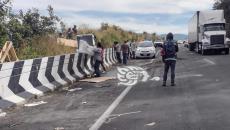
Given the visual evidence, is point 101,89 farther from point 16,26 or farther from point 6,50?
point 16,26

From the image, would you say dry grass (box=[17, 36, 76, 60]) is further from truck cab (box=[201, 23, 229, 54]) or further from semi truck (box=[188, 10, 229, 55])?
semi truck (box=[188, 10, 229, 55])

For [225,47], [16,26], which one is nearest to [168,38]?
[16,26]

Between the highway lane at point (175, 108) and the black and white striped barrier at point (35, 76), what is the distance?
9.49 feet

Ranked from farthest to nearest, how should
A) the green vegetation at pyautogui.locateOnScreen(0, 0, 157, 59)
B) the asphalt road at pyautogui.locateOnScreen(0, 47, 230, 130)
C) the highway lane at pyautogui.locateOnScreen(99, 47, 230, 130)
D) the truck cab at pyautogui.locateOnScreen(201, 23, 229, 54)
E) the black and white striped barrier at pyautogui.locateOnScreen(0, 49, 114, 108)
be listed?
the truck cab at pyautogui.locateOnScreen(201, 23, 229, 54)
the green vegetation at pyautogui.locateOnScreen(0, 0, 157, 59)
the black and white striped barrier at pyautogui.locateOnScreen(0, 49, 114, 108)
the asphalt road at pyautogui.locateOnScreen(0, 47, 230, 130)
the highway lane at pyautogui.locateOnScreen(99, 47, 230, 130)

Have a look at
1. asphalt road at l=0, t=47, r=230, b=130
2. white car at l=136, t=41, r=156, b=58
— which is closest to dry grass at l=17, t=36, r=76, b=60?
asphalt road at l=0, t=47, r=230, b=130

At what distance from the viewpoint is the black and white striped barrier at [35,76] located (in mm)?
14188

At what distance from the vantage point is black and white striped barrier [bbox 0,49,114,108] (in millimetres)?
14188

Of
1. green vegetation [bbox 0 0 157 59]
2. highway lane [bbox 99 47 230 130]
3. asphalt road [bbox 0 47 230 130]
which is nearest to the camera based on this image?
highway lane [bbox 99 47 230 130]

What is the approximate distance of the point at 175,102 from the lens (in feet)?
43.2

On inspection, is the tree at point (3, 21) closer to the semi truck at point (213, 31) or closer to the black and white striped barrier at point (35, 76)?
the black and white striped barrier at point (35, 76)

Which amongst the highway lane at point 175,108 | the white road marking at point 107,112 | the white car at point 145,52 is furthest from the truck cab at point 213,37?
the white road marking at point 107,112

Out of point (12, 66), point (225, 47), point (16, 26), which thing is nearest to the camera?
point (12, 66)

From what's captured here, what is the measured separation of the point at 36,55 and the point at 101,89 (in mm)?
9110

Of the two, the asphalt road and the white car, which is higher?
the asphalt road
